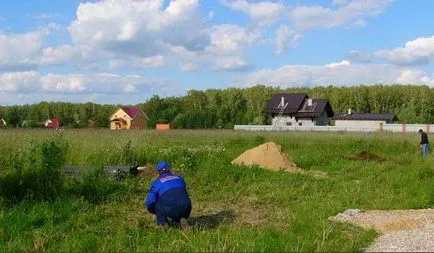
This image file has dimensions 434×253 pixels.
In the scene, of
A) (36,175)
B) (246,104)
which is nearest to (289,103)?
(246,104)

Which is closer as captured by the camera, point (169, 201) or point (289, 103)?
point (169, 201)

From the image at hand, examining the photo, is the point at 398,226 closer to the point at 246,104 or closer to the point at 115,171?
the point at 115,171

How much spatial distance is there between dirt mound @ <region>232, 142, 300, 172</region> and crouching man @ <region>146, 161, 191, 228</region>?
7.51 meters

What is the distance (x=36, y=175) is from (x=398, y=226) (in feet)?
20.8

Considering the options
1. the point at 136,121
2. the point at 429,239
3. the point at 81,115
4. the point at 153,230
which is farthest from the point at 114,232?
the point at 81,115

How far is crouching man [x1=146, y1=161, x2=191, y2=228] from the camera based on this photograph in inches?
324

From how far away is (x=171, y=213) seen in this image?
8234 millimetres

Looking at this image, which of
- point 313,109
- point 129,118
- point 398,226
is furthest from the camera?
point 129,118

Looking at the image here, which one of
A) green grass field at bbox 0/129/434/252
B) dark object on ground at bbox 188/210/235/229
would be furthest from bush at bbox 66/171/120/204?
dark object on ground at bbox 188/210/235/229

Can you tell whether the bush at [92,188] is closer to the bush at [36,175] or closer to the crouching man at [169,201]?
the bush at [36,175]

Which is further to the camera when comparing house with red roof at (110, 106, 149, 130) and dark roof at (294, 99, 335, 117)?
house with red roof at (110, 106, 149, 130)

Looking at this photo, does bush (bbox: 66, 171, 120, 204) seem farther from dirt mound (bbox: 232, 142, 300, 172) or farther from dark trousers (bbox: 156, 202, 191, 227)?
dirt mound (bbox: 232, 142, 300, 172)

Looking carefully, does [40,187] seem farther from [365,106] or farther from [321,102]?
[365,106]

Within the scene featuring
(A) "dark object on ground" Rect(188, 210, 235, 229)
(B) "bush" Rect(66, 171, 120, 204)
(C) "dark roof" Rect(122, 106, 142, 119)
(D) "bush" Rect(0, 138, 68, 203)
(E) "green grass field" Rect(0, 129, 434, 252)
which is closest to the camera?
(E) "green grass field" Rect(0, 129, 434, 252)
